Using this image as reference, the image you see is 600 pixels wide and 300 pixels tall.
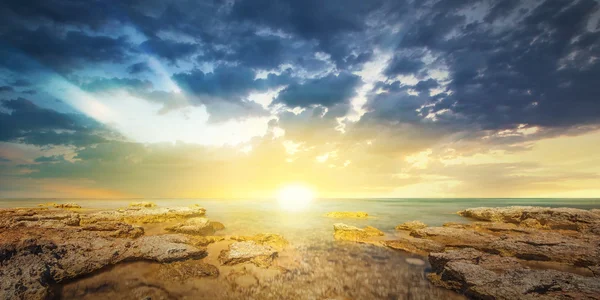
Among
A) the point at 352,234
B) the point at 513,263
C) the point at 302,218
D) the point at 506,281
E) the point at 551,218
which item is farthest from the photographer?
the point at 302,218

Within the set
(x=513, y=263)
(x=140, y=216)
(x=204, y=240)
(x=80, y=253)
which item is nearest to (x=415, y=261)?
(x=513, y=263)

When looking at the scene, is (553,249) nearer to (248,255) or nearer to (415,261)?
(415,261)

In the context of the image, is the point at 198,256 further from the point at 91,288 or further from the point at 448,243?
the point at 448,243

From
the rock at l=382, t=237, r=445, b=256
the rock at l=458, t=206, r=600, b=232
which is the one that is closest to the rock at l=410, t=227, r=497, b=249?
the rock at l=382, t=237, r=445, b=256

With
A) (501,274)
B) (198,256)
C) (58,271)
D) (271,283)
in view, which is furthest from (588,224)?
(58,271)

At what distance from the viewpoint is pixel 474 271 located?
9.21m

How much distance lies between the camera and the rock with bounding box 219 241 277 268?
11492 millimetres

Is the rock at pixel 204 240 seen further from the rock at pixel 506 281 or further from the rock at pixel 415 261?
the rock at pixel 506 281

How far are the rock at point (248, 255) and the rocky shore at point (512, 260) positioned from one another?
8.16 m

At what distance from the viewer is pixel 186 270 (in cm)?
1010

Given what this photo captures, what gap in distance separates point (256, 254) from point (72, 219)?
16872mm

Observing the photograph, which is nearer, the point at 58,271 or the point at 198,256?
the point at 58,271

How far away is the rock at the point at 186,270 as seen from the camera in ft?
31.3

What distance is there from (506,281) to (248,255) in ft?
38.5
